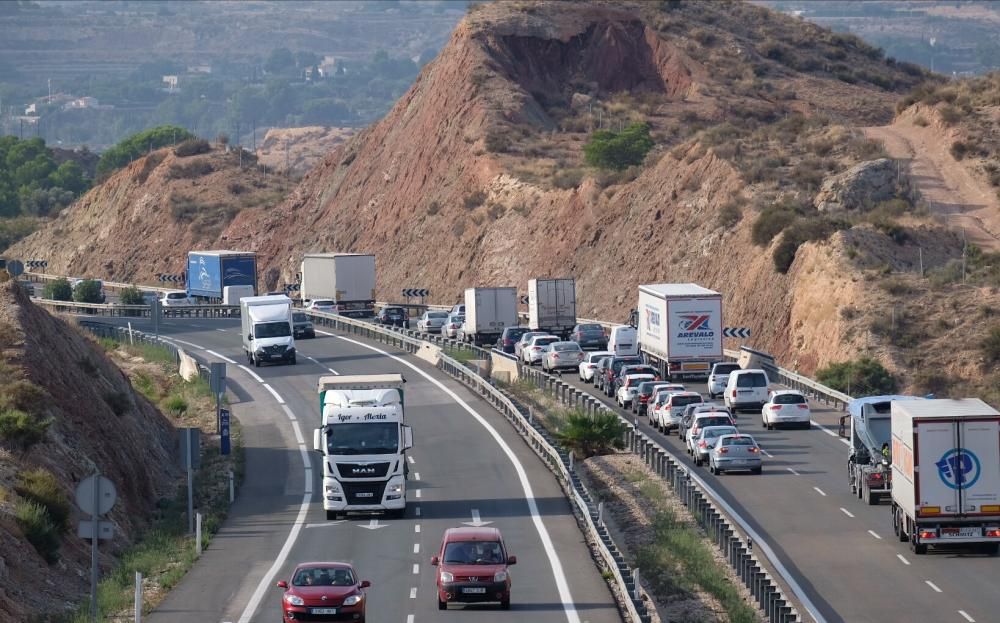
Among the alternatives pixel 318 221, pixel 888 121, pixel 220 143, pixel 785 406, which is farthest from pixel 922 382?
pixel 220 143

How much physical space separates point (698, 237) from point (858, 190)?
29.0 ft

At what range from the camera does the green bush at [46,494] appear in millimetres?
32500

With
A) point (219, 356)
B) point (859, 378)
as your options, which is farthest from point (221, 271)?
point (859, 378)

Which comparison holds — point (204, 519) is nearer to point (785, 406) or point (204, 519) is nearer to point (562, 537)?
point (562, 537)

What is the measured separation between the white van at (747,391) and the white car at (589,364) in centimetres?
907

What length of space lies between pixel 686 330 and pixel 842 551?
28610 mm

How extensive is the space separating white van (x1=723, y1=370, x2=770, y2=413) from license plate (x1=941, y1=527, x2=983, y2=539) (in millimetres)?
22254

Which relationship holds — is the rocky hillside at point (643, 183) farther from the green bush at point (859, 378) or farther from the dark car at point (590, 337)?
the dark car at point (590, 337)

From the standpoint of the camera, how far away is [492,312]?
7725 cm

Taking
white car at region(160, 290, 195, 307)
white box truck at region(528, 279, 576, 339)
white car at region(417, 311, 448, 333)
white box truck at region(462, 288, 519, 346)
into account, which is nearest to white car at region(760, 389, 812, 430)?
white box truck at region(528, 279, 576, 339)

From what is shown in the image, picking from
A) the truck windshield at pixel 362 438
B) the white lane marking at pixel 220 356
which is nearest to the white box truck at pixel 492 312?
the white lane marking at pixel 220 356

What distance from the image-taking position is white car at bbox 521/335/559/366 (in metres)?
69.6

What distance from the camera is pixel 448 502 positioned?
39.6 meters

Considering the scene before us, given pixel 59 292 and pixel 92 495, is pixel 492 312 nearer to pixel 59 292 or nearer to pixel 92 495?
pixel 59 292
